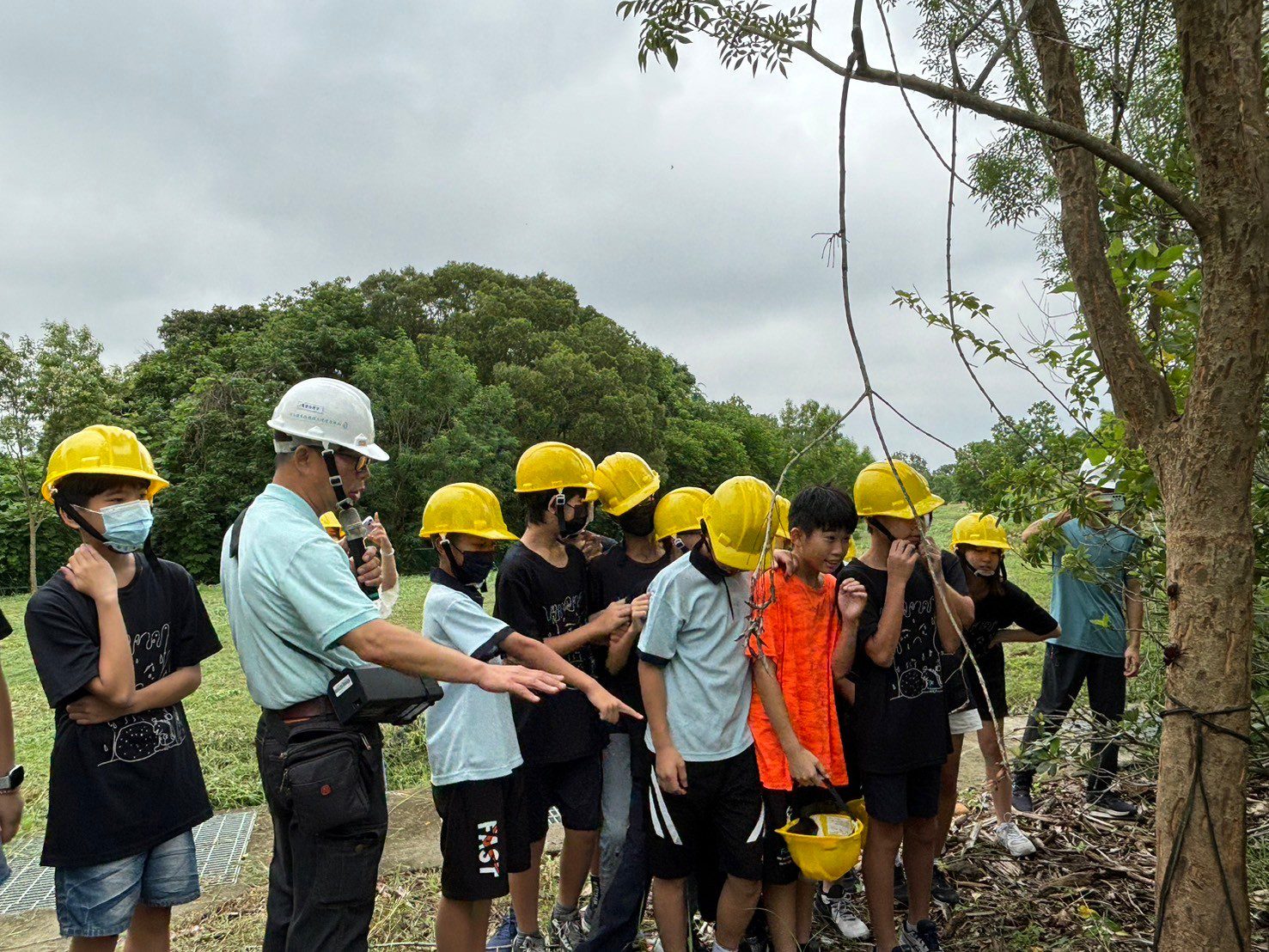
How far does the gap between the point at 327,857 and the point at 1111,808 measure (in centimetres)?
390

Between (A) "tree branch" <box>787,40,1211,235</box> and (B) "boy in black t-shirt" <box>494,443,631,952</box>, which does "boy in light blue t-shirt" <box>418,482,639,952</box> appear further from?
(A) "tree branch" <box>787,40,1211,235</box>

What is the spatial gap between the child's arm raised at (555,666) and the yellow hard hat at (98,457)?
1.18 m

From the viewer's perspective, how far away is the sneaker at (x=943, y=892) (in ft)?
13.3

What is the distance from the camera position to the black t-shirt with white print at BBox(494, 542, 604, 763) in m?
3.71

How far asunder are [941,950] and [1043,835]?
1.26 meters

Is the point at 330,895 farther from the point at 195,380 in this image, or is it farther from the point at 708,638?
the point at 195,380

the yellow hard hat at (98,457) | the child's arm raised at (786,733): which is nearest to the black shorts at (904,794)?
the child's arm raised at (786,733)

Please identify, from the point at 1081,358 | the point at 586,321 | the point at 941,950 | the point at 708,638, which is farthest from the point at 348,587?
the point at 586,321

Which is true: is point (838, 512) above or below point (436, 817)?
above

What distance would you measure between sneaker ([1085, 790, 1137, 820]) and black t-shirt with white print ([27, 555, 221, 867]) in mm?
3953

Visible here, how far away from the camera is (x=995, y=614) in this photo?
14.5 feet

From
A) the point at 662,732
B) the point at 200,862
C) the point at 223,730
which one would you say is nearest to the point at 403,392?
the point at 223,730

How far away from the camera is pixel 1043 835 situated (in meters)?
4.62

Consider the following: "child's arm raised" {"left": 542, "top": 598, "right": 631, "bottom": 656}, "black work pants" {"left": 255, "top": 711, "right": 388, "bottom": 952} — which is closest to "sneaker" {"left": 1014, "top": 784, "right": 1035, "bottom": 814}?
"child's arm raised" {"left": 542, "top": 598, "right": 631, "bottom": 656}
